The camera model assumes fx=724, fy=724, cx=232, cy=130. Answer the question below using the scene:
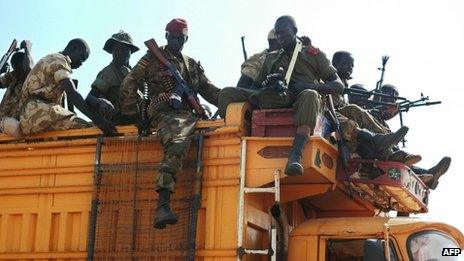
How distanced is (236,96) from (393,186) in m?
1.51

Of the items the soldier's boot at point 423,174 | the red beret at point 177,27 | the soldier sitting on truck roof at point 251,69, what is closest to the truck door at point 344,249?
the soldier's boot at point 423,174

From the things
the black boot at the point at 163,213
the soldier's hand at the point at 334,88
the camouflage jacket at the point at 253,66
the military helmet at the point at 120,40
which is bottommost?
the black boot at the point at 163,213

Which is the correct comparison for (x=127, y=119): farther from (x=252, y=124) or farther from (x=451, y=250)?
(x=451, y=250)

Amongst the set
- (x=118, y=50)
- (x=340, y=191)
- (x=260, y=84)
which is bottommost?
(x=340, y=191)

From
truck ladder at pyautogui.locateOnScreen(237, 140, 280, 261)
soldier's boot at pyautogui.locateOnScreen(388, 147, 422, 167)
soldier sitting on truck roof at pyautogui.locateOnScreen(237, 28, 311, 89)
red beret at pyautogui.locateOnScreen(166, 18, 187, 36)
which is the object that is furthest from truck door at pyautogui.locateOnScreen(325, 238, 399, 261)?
red beret at pyautogui.locateOnScreen(166, 18, 187, 36)

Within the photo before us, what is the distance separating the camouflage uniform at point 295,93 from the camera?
5.59m

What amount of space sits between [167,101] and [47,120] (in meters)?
1.15

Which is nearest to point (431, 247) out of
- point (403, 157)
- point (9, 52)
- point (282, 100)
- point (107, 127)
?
point (403, 157)

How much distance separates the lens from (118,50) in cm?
783

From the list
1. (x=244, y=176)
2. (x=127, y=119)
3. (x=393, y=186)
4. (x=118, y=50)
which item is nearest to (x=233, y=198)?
(x=244, y=176)

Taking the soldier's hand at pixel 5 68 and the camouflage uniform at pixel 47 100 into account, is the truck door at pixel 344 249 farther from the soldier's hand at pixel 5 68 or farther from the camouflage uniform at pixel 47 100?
the soldier's hand at pixel 5 68

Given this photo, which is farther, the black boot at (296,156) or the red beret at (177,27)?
the red beret at (177,27)

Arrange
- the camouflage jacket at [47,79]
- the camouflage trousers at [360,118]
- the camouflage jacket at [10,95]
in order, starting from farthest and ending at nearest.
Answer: the camouflage jacket at [10,95]
the camouflage jacket at [47,79]
the camouflage trousers at [360,118]

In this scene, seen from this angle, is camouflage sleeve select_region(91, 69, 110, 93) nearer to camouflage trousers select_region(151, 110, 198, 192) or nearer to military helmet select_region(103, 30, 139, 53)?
military helmet select_region(103, 30, 139, 53)
